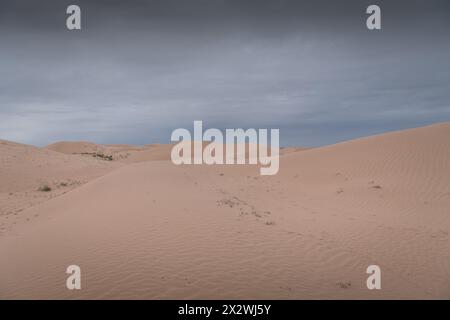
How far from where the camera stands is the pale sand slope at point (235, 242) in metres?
5.62

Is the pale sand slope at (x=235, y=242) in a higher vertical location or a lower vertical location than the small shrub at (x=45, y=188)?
lower

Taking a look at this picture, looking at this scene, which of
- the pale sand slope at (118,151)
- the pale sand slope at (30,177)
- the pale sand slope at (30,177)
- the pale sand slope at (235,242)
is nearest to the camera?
the pale sand slope at (235,242)

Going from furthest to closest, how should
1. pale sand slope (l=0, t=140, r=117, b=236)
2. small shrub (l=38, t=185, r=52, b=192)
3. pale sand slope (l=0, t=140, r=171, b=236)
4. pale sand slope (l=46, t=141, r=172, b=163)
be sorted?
1. pale sand slope (l=46, t=141, r=172, b=163)
2. small shrub (l=38, t=185, r=52, b=192)
3. pale sand slope (l=0, t=140, r=117, b=236)
4. pale sand slope (l=0, t=140, r=171, b=236)

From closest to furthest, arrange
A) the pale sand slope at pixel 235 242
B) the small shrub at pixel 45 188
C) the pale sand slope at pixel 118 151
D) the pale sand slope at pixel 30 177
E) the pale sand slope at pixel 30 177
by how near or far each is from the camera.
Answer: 1. the pale sand slope at pixel 235 242
2. the pale sand slope at pixel 30 177
3. the pale sand slope at pixel 30 177
4. the small shrub at pixel 45 188
5. the pale sand slope at pixel 118 151

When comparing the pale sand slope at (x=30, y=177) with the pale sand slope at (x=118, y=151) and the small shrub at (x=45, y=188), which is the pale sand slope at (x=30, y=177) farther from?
the pale sand slope at (x=118, y=151)

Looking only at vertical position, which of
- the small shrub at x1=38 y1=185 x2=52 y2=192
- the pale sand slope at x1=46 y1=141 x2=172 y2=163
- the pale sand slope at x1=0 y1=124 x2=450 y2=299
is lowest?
the pale sand slope at x1=0 y1=124 x2=450 y2=299

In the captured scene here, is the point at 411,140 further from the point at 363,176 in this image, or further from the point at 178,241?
the point at 178,241

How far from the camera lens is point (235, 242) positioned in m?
7.56

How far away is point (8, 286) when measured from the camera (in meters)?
5.95

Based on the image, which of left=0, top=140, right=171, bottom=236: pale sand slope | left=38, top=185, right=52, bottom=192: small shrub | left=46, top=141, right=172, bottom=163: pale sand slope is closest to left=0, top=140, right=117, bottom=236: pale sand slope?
left=0, top=140, right=171, bottom=236: pale sand slope

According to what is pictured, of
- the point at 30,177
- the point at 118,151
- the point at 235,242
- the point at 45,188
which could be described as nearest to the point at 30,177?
the point at 30,177

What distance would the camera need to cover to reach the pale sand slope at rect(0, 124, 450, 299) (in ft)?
18.5

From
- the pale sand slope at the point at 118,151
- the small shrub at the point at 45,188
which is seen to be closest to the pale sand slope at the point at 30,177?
the small shrub at the point at 45,188

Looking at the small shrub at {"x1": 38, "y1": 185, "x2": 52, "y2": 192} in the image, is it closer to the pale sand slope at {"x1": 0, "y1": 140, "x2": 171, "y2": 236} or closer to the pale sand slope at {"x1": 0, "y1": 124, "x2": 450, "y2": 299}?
the pale sand slope at {"x1": 0, "y1": 140, "x2": 171, "y2": 236}
